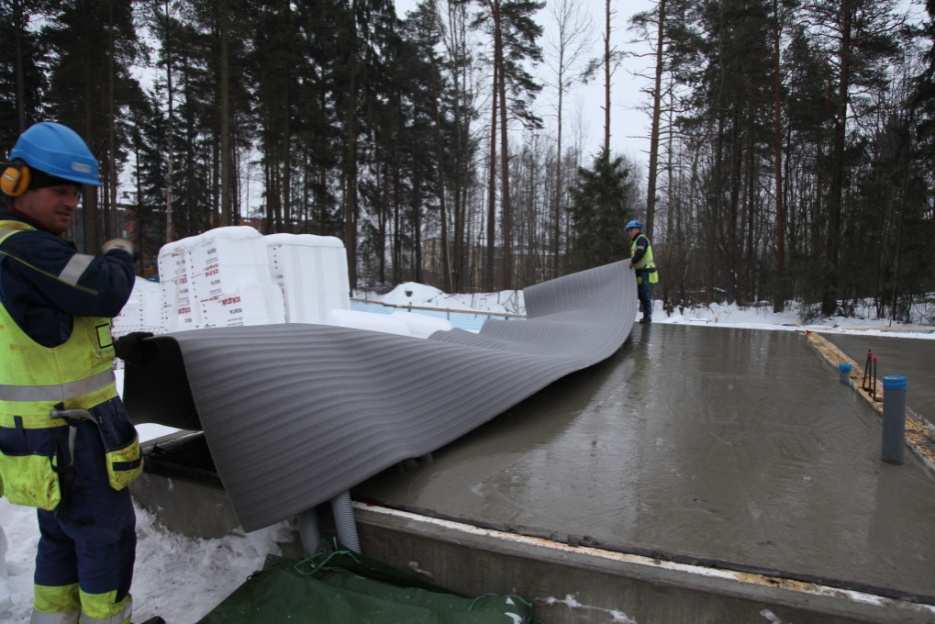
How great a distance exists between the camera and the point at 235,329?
2.68 meters

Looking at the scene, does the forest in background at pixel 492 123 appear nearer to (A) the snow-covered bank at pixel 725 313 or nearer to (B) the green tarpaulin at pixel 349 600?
(A) the snow-covered bank at pixel 725 313

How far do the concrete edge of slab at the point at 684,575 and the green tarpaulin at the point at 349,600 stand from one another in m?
0.16

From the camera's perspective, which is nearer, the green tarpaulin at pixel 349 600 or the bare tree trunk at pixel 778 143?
the green tarpaulin at pixel 349 600

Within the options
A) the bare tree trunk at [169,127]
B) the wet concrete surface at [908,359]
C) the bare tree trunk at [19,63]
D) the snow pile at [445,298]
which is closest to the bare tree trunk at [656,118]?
the snow pile at [445,298]

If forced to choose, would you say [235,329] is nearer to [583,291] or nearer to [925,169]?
[583,291]

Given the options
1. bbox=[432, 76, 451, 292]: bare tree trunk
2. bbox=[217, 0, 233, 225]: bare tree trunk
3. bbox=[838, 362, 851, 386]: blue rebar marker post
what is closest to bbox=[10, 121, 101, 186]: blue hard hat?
bbox=[838, 362, 851, 386]: blue rebar marker post

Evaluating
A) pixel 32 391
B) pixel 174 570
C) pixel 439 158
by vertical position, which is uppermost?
pixel 439 158

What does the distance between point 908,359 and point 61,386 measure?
276 inches

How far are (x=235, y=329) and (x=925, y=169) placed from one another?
53.8ft

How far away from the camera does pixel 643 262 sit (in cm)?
793

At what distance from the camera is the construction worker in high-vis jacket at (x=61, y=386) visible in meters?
1.70

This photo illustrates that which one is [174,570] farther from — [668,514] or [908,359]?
[908,359]

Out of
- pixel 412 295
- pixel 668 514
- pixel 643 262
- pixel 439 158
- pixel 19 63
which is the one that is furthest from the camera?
pixel 439 158

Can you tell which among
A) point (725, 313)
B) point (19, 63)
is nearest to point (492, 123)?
point (725, 313)
